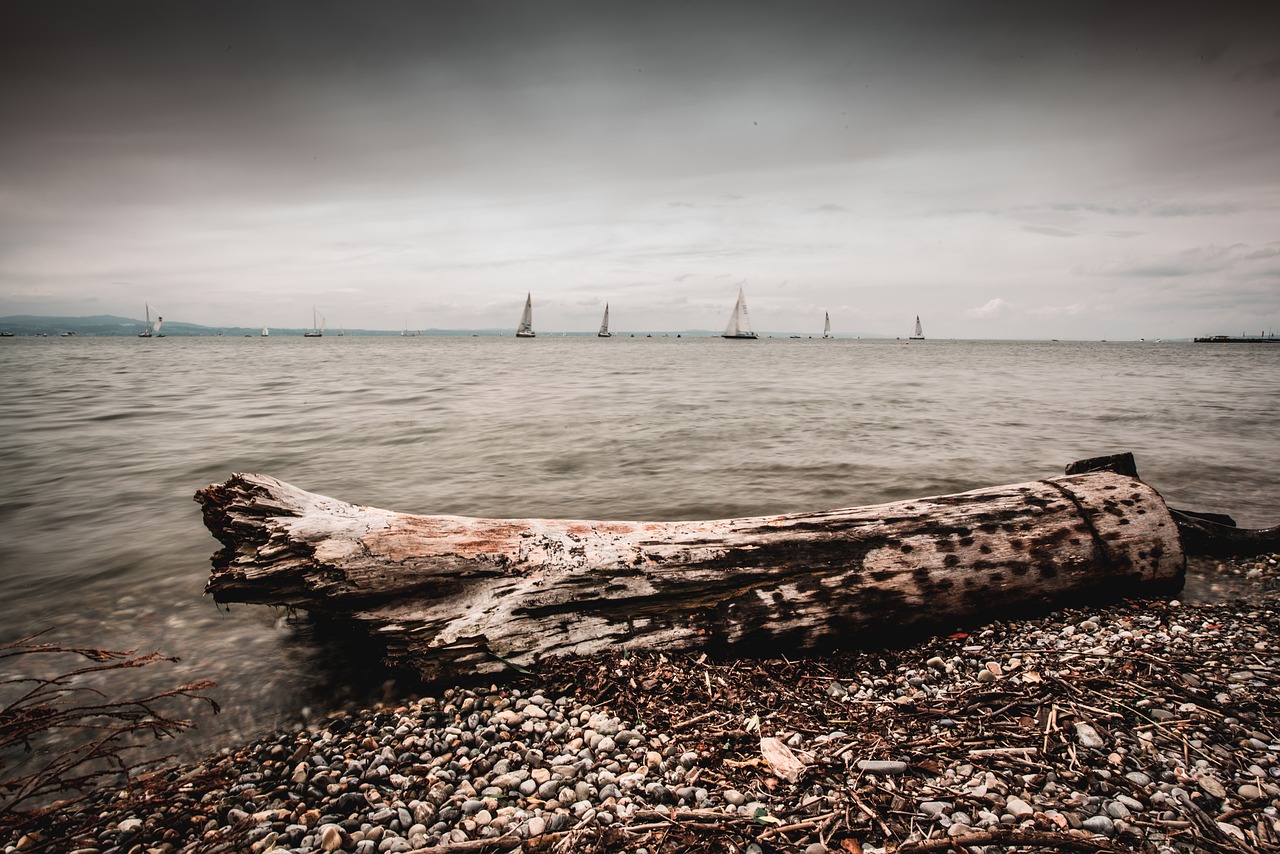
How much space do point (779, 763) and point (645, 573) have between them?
1563 mm

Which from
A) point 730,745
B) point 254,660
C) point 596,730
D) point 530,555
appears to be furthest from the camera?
point 254,660

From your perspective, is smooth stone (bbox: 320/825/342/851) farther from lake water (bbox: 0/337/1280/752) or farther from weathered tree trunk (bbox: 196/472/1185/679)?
lake water (bbox: 0/337/1280/752)

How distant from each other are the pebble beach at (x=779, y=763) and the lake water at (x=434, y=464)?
1010mm

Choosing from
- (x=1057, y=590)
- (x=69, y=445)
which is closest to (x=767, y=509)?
(x=1057, y=590)

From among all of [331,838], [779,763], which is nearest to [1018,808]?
[779,763]

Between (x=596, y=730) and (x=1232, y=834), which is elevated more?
(x=1232, y=834)

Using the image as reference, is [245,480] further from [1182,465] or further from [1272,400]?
[1272,400]

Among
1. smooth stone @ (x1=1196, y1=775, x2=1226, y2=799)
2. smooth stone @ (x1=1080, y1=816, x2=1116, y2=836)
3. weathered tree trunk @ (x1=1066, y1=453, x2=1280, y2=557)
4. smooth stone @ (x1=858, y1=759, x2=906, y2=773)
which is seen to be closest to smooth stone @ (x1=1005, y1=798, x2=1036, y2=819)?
smooth stone @ (x1=1080, y1=816, x2=1116, y2=836)

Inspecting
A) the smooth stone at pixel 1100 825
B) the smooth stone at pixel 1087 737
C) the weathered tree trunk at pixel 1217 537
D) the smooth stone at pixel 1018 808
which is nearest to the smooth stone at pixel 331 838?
the smooth stone at pixel 1018 808

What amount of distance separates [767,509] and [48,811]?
7960mm

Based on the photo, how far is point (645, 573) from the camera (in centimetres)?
425

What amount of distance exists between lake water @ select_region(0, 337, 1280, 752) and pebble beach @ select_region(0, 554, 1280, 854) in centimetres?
101

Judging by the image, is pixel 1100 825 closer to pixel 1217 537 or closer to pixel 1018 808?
pixel 1018 808

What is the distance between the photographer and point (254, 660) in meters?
4.61
